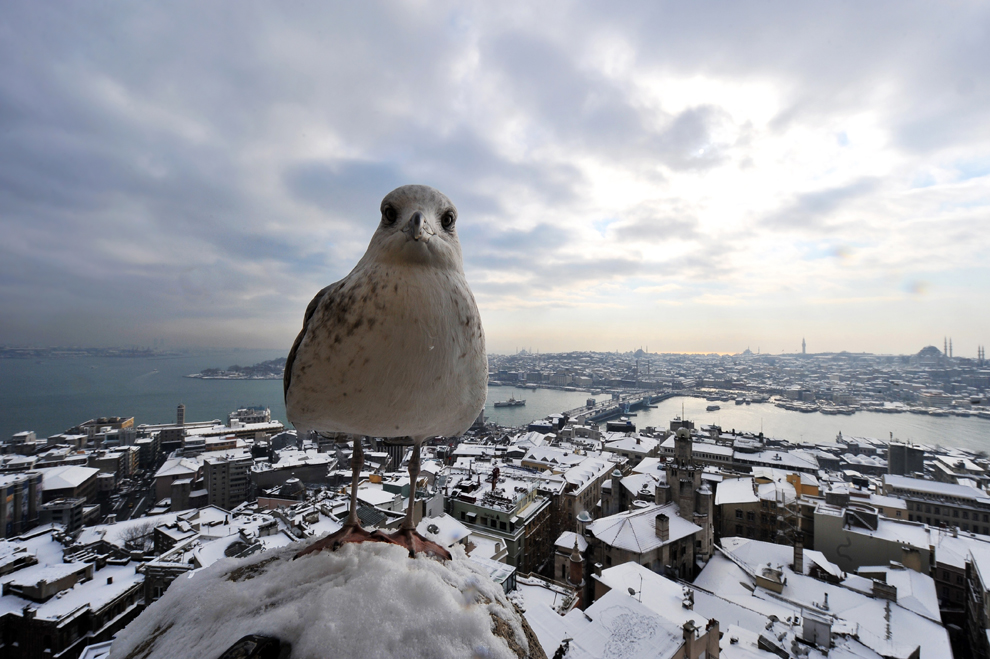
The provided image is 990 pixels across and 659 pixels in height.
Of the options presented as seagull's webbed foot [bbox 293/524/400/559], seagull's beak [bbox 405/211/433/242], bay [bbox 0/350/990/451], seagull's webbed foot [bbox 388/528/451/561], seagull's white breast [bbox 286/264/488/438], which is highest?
seagull's beak [bbox 405/211/433/242]

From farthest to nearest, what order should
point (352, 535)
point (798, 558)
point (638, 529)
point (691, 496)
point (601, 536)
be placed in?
point (691, 496), point (638, 529), point (601, 536), point (798, 558), point (352, 535)

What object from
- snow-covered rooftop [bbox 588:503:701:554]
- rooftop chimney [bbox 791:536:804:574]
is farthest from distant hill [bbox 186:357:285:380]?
rooftop chimney [bbox 791:536:804:574]

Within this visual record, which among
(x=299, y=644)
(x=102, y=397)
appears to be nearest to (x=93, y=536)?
(x=299, y=644)

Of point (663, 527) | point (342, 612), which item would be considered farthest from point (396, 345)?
point (663, 527)

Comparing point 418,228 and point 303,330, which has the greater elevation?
point 418,228

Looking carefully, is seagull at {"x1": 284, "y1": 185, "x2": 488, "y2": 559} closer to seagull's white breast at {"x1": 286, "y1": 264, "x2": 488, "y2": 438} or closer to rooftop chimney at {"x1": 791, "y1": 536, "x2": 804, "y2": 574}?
seagull's white breast at {"x1": 286, "y1": 264, "x2": 488, "y2": 438}

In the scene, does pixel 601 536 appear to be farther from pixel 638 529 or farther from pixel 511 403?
pixel 511 403

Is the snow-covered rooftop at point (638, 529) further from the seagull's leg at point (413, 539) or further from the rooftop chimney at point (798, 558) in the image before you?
the seagull's leg at point (413, 539)
